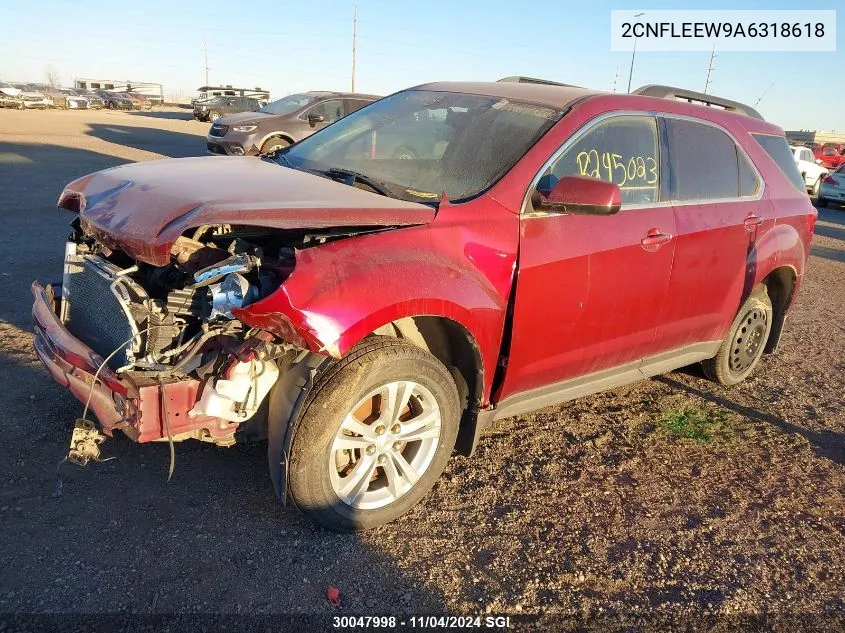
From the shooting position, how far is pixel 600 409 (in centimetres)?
455

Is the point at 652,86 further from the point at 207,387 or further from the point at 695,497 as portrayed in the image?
the point at 207,387

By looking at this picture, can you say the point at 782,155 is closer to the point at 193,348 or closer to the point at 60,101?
the point at 193,348

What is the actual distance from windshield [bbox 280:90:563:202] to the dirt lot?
159 centimetres

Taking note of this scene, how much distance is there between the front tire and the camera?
2693 millimetres

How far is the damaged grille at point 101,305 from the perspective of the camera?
275cm

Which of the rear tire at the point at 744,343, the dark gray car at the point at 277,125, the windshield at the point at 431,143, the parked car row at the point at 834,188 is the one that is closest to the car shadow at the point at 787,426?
the rear tire at the point at 744,343

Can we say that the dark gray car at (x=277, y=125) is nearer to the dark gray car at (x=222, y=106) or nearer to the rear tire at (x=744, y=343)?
the rear tire at (x=744, y=343)

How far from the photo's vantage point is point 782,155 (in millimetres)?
4922

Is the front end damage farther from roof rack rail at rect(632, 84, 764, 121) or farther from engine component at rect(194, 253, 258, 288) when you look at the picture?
roof rack rail at rect(632, 84, 764, 121)

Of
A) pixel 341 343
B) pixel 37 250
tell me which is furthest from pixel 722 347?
pixel 37 250

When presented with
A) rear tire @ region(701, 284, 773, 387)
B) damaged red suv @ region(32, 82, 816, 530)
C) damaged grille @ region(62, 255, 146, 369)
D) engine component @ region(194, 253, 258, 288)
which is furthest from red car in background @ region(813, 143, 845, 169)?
damaged grille @ region(62, 255, 146, 369)

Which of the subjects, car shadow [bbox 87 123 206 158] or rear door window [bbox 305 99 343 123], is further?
car shadow [bbox 87 123 206 158]

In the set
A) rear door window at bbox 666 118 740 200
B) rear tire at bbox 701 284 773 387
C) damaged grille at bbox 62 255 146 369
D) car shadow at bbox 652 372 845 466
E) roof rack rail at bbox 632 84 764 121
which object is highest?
roof rack rail at bbox 632 84 764 121

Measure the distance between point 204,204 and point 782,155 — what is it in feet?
14.3
